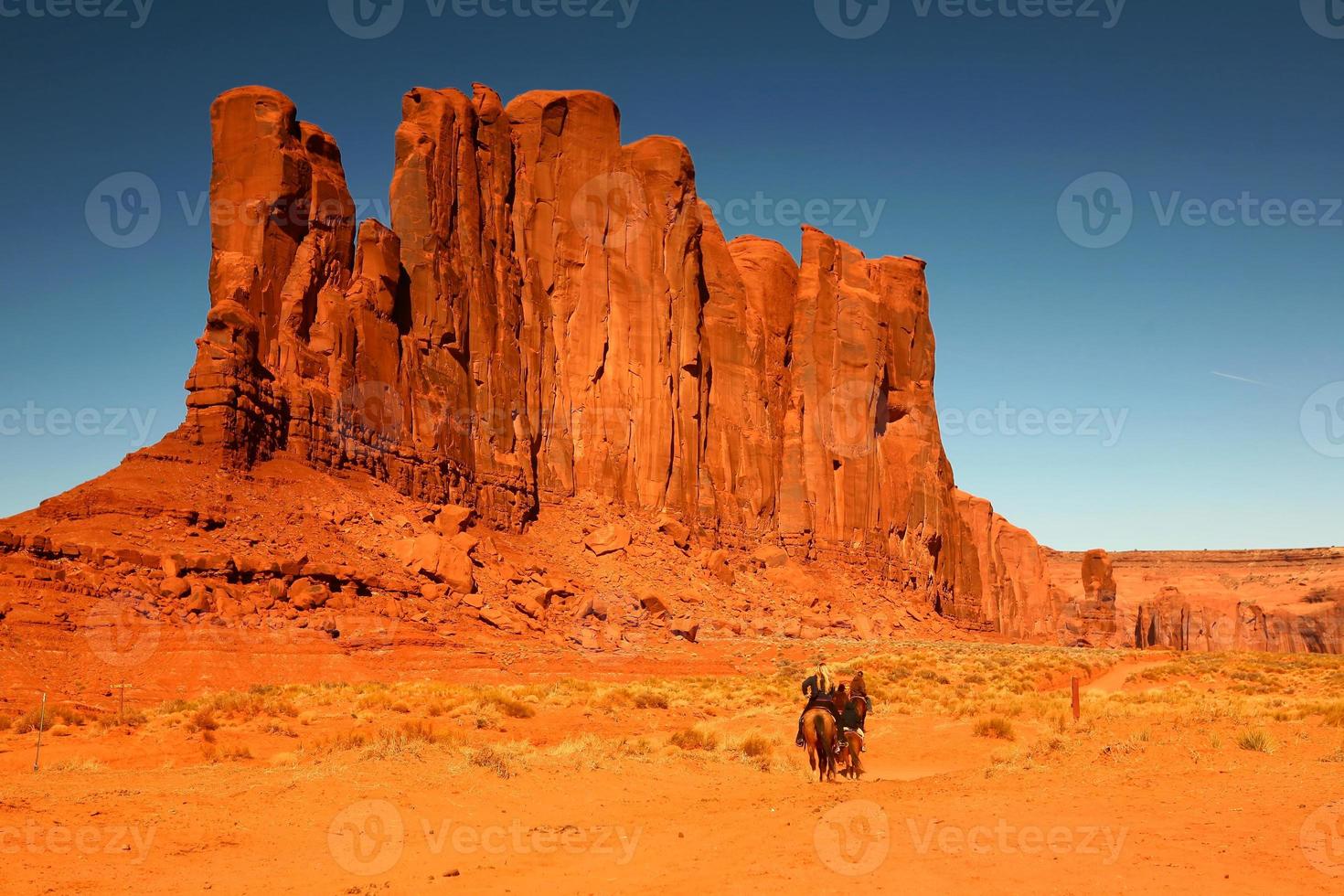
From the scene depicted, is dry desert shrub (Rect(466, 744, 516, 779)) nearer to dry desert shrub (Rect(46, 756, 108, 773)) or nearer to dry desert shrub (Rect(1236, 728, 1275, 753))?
dry desert shrub (Rect(46, 756, 108, 773))

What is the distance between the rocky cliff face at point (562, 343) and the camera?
142ft

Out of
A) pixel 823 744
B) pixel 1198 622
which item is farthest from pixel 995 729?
pixel 1198 622

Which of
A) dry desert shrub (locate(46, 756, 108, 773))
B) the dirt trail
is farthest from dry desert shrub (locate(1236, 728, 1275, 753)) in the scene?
dry desert shrub (locate(46, 756, 108, 773))

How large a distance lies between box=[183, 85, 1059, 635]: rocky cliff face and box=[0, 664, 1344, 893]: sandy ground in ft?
89.4

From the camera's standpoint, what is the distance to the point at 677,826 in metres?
12.5

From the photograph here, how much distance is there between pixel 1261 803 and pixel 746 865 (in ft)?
19.8

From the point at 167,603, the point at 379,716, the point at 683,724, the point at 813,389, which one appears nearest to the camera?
the point at 379,716

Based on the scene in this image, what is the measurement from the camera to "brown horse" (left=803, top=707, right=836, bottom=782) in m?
15.8

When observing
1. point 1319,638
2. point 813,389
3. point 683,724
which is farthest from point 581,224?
point 1319,638

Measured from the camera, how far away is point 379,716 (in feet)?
74.8

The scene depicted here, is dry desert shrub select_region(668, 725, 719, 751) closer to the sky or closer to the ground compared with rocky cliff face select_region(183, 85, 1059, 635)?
closer to the ground

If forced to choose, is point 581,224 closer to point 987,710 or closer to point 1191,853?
point 987,710

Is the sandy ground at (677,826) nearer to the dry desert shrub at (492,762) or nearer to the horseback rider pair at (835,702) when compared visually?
the dry desert shrub at (492,762)

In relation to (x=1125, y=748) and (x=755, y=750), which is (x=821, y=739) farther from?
(x=1125, y=748)
